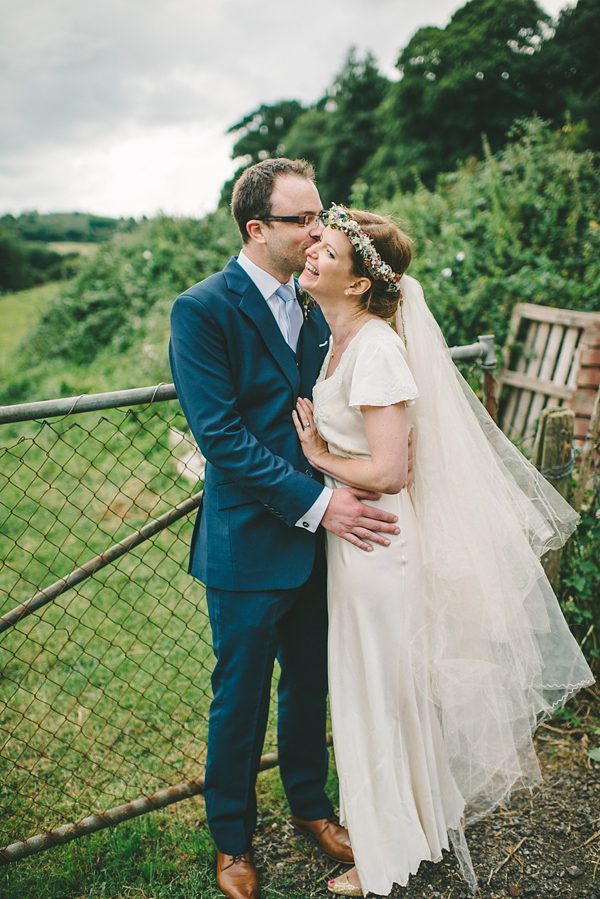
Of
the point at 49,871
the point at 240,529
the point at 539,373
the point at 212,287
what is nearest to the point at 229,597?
the point at 240,529

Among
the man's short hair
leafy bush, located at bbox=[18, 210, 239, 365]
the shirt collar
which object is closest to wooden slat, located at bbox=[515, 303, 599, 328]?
the man's short hair

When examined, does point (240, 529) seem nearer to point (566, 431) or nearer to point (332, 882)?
point (332, 882)

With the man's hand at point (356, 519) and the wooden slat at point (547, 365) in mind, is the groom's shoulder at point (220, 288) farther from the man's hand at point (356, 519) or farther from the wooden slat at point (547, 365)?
the wooden slat at point (547, 365)

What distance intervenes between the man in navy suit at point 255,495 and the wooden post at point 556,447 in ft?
3.52

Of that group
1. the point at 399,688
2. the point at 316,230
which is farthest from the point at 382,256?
the point at 399,688

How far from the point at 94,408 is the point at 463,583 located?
4.56 feet

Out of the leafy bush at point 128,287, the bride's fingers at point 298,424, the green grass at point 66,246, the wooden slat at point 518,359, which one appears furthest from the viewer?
the green grass at point 66,246

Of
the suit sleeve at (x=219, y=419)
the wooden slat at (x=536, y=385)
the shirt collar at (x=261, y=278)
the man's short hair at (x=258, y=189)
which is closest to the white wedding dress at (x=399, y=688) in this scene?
the suit sleeve at (x=219, y=419)

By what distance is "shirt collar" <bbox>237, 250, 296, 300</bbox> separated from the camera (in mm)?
2057

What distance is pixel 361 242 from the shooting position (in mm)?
1891

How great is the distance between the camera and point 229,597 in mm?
1993

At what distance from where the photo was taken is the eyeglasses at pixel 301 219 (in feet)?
6.91

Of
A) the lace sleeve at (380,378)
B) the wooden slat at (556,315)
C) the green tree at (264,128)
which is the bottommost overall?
the lace sleeve at (380,378)

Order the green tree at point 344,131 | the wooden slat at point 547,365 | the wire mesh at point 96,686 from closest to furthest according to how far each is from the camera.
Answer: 1. the wire mesh at point 96,686
2. the wooden slat at point 547,365
3. the green tree at point 344,131
